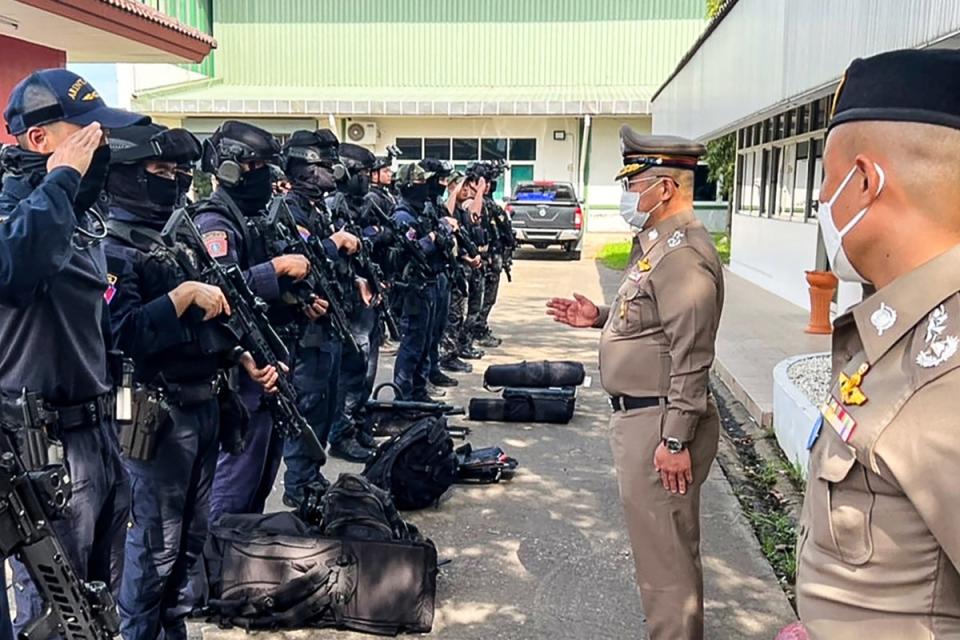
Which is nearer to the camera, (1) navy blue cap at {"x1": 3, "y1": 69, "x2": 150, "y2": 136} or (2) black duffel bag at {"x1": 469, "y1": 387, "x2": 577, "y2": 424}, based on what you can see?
(1) navy blue cap at {"x1": 3, "y1": 69, "x2": 150, "y2": 136}

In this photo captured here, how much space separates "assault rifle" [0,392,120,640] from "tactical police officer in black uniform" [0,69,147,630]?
0.29 ft

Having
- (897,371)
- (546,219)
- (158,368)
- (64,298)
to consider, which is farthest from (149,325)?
(546,219)

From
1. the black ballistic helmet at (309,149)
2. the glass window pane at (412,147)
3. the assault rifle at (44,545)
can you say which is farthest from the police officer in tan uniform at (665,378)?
the glass window pane at (412,147)

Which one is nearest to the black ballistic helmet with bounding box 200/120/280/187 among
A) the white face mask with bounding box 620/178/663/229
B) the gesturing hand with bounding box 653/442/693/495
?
the white face mask with bounding box 620/178/663/229

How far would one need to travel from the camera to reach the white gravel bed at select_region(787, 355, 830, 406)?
5223 millimetres

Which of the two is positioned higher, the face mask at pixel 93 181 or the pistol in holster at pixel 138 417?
the face mask at pixel 93 181

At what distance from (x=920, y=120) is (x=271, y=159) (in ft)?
10.7

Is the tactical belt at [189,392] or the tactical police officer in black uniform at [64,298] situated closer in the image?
the tactical police officer in black uniform at [64,298]

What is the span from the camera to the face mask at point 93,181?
2.42 metres

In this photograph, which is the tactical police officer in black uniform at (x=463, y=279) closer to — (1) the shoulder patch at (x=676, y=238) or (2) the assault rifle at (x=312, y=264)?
(2) the assault rifle at (x=312, y=264)

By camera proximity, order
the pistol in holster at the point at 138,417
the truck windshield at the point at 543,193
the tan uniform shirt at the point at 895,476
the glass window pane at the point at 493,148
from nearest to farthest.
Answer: the tan uniform shirt at the point at 895,476 < the pistol in holster at the point at 138,417 < the truck windshield at the point at 543,193 < the glass window pane at the point at 493,148

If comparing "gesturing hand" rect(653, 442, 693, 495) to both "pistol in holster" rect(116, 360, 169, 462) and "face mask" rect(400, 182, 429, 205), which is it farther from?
"face mask" rect(400, 182, 429, 205)

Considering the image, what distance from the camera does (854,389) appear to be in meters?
1.41

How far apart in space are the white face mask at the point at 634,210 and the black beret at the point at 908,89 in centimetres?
159
